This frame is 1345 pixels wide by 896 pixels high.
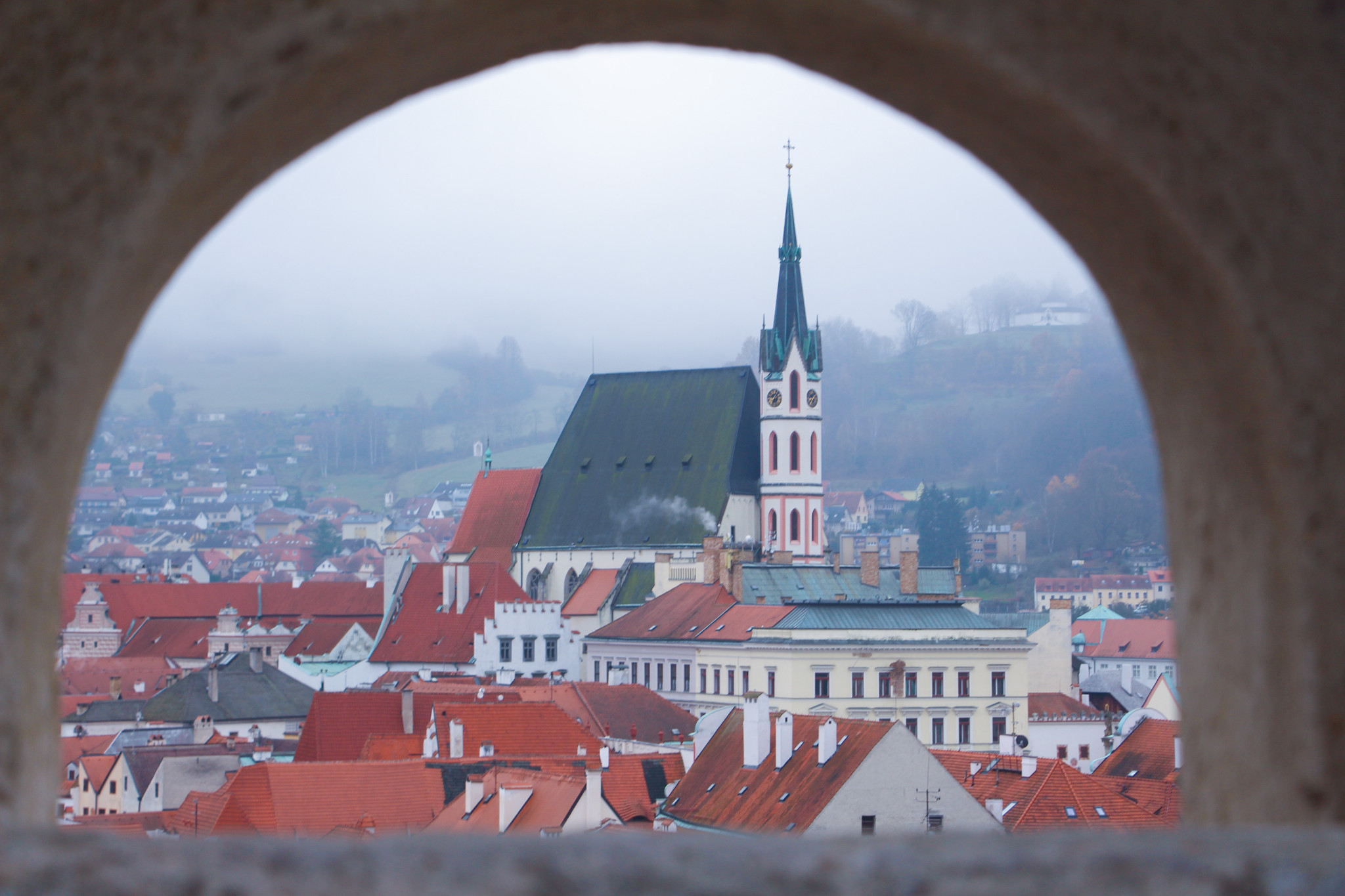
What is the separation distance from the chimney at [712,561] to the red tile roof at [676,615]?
1405 mm

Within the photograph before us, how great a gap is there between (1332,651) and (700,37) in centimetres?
149

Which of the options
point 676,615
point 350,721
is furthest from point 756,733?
point 676,615

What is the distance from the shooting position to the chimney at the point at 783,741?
37.5 m

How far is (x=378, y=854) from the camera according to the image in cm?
208

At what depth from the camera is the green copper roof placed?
84750 mm

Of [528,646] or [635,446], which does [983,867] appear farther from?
[635,446]

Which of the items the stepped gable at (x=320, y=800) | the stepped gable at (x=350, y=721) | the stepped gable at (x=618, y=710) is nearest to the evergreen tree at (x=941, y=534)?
the stepped gable at (x=618, y=710)

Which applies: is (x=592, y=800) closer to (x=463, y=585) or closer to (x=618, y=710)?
(x=618, y=710)

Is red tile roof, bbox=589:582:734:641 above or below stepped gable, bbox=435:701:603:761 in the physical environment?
above

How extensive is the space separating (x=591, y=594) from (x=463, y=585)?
6.22 m

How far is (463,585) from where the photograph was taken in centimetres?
8075

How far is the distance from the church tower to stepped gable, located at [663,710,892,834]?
43.5 meters

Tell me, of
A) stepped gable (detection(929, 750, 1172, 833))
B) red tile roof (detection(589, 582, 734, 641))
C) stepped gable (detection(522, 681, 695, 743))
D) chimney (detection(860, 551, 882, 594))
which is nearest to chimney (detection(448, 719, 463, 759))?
stepped gable (detection(522, 681, 695, 743))

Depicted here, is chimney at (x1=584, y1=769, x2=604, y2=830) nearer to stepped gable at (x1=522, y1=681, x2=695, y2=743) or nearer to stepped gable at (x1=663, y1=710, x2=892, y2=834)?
stepped gable at (x1=663, y1=710, x2=892, y2=834)
